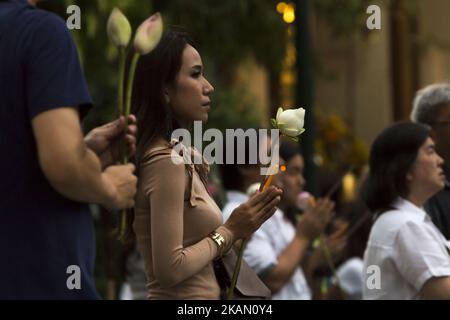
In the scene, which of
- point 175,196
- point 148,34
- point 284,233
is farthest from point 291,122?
point 284,233

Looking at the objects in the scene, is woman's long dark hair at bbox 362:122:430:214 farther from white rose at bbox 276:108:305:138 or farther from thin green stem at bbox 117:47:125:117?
thin green stem at bbox 117:47:125:117

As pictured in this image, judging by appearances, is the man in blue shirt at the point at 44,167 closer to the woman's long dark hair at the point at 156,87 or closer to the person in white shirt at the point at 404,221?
the woman's long dark hair at the point at 156,87

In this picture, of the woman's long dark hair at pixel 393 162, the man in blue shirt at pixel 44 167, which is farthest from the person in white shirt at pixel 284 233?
the man in blue shirt at pixel 44 167

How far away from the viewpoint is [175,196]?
3.43 m

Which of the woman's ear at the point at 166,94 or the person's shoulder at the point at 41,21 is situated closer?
the person's shoulder at the point at 41,21

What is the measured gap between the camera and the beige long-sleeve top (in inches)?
134

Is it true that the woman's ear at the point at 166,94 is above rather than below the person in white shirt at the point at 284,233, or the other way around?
above

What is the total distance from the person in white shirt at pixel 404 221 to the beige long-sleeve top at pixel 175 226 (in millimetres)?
1359

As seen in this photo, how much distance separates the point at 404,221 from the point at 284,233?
1.57 m

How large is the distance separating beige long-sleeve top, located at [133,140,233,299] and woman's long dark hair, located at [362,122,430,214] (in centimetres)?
158

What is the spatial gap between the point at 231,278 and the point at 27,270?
80 centimetres

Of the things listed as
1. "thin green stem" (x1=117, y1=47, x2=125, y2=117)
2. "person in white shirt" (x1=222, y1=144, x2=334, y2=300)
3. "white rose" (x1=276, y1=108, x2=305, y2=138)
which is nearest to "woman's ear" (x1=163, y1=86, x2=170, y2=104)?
"white rose" (x1=276, y1=108, x2=305, y2=138)

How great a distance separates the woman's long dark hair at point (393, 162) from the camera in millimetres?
5043
